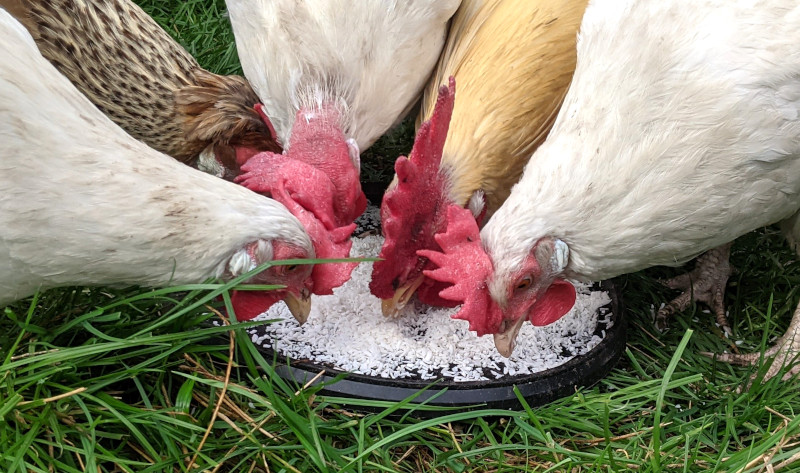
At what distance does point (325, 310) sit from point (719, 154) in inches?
48.5

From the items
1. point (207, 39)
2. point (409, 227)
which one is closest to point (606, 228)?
point (409, 227)

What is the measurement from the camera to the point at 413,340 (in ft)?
7.45

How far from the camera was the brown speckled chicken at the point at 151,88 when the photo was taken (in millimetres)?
2482

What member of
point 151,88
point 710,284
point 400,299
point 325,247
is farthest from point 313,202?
point 710,284

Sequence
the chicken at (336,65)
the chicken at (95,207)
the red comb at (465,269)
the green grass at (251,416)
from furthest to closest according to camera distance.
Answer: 1. the chicken at (336,65)
2. the red comb at (465,269)
3. the green grass at (251,416)
4. the chicken at (95,207)

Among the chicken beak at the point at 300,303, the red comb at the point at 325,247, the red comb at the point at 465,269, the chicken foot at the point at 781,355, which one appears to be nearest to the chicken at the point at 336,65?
the red comb at the point at 325,247

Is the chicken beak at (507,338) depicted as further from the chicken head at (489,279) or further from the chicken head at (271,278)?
the chicken head at (271,278)

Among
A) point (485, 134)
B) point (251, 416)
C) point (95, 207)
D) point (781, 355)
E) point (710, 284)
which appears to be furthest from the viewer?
point (710, 284)

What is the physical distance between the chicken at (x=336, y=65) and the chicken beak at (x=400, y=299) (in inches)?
10.5

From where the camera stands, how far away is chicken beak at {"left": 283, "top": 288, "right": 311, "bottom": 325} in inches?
82.4

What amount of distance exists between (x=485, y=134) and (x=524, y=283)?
45cm

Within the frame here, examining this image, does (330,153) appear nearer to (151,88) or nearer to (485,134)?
(485,134)

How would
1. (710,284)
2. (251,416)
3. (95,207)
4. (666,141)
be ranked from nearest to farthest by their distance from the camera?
(95,207)
(666,141)
(251,416)
(710,284)

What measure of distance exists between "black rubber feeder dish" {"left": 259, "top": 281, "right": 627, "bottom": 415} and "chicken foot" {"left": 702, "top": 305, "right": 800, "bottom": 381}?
0.50m
